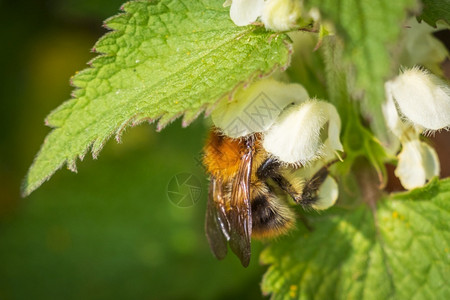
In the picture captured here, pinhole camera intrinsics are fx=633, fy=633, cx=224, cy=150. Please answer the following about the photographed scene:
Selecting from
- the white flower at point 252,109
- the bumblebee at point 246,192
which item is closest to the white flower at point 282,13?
the white flower at point 252,109

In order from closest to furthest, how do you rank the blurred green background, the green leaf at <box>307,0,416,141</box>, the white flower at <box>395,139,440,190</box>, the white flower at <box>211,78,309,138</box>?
the green leaf at <box>307,0,416,141</box> → the white flower at <box>211,78,309,138</box> → the white flower at <box>395,139,440,190</box> → the blurred green background

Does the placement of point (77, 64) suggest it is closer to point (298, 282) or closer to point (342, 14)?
point (298, 282)

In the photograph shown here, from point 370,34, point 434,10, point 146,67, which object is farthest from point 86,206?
point 370,34

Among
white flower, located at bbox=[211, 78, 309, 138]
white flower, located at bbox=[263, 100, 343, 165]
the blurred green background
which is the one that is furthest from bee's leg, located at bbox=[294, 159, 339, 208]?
the blurred green background

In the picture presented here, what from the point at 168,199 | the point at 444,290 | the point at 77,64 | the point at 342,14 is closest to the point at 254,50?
the point at 342,14

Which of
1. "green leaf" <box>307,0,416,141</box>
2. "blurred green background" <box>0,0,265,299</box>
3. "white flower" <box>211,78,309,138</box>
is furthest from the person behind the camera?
"blurred green background" <box>0,0,265,299</box>

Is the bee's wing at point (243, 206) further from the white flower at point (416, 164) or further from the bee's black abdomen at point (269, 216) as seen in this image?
the white flower at point (416, 164)

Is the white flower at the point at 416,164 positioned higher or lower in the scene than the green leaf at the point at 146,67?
lower

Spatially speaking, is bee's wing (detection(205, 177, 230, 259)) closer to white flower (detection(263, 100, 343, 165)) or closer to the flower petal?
white flower (detection(263, 100, 343, 165))
